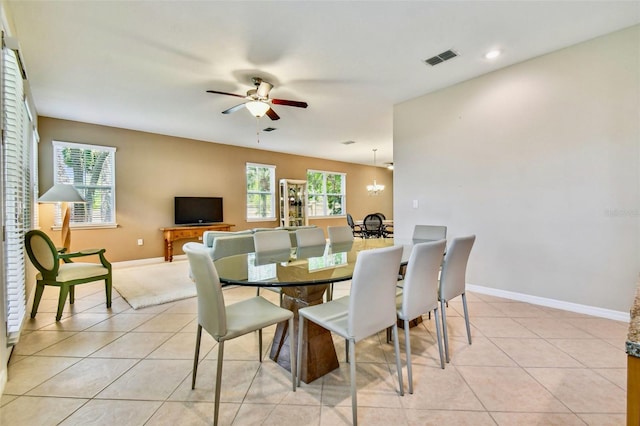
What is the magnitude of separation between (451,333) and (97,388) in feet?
8.75

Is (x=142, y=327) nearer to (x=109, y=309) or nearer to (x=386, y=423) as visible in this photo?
(x=109, y=309)

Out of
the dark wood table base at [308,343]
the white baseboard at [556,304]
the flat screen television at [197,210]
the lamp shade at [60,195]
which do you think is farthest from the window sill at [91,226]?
the white baseboard at [556,304]

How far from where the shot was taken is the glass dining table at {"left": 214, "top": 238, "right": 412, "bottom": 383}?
169 cm

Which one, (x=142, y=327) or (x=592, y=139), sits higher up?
(x=592, y=139)

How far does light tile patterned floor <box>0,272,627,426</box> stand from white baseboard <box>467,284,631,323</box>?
0.16 meters

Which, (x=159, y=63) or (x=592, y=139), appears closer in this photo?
(x=592, y=139)

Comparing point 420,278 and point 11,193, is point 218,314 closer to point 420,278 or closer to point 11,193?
point 420,278

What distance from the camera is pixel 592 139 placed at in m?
2.81

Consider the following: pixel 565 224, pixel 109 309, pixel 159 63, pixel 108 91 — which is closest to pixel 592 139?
pixel 565 224

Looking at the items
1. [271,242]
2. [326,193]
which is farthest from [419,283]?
[326,193]

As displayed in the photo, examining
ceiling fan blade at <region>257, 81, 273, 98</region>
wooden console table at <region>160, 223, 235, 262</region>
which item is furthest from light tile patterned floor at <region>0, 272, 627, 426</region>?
wooden console table at <region>160, 223, 235, 262</region>

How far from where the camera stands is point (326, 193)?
9.16 metres

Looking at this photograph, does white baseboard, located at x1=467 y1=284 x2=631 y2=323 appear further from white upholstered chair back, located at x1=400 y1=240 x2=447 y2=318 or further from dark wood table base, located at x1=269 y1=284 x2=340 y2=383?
dark wood table base, located at x1=269 y1=284 x2=340 y2=383

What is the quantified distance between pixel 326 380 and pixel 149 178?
5505 millimetres
